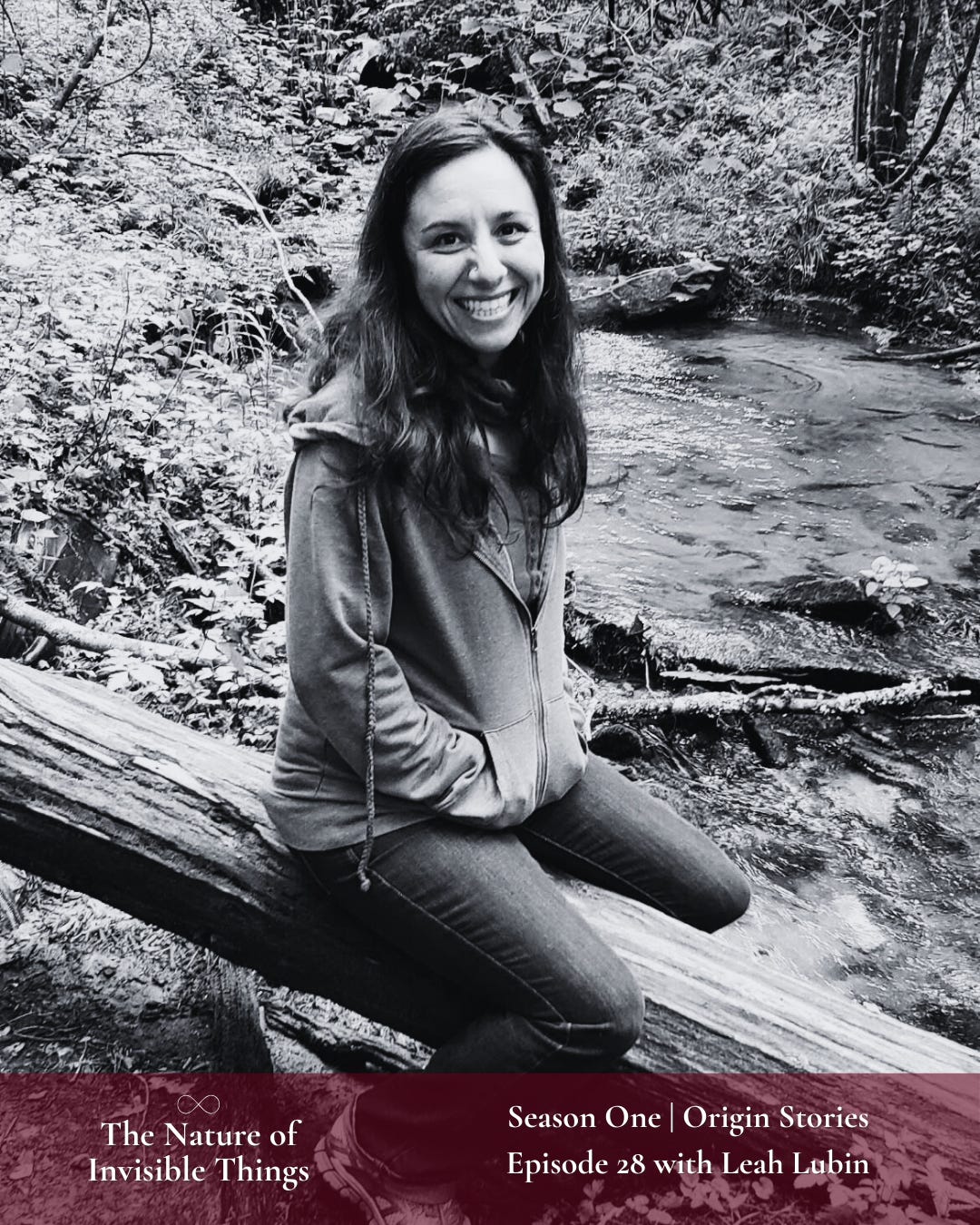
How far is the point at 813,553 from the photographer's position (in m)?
5.14

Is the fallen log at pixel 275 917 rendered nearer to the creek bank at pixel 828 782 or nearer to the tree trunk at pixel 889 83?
the creek bank at pixel 828 782

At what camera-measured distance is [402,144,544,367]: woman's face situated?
5.49ft

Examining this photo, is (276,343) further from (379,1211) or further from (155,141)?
(379,1211)

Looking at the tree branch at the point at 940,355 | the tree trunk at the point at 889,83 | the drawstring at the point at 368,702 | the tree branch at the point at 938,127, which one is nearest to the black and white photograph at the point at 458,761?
the drawstring at the point at 368,702

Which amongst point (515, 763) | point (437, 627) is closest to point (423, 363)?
point (437, 627)

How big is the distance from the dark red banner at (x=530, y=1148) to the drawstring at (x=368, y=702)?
1.58ft

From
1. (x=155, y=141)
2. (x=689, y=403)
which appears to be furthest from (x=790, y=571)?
(x=155, y=141)

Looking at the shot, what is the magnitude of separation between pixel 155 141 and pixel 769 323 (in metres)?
5.87

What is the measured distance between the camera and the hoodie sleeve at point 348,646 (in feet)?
5.20

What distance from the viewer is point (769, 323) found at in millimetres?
8914

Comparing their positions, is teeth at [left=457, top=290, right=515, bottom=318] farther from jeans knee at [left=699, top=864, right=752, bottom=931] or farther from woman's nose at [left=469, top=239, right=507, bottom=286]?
jeans knee at [left=699, top=864, right=752, bottom=931]

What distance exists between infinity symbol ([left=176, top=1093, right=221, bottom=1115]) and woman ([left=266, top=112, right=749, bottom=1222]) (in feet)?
1.27

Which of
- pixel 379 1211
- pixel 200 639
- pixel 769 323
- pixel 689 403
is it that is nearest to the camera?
pixel 379 1211

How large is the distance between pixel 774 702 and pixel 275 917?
2510 millimetres
